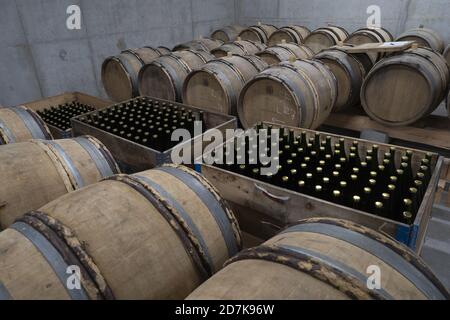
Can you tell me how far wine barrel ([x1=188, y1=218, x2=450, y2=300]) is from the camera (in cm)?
101

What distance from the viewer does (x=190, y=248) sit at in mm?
1383

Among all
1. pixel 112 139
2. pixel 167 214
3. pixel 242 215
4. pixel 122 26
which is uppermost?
pixel 122 26

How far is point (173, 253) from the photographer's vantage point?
4.37 ft

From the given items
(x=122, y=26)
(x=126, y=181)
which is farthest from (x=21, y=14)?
(x=126, y=181)

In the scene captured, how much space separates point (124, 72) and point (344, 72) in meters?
3.37

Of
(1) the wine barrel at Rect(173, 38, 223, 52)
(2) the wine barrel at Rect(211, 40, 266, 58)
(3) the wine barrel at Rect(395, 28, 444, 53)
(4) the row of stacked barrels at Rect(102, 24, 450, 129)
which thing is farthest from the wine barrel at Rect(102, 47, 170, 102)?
(3) the wine barrel at Rect(395, 28, 444, 53)

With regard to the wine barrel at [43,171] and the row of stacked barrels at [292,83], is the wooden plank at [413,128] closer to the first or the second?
the row of stacked barrels at [292,83]

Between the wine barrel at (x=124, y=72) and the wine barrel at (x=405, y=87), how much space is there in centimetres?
342

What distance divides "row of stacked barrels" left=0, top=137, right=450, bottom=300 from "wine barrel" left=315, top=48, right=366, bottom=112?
3.55 metres

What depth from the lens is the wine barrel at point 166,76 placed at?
4.40m

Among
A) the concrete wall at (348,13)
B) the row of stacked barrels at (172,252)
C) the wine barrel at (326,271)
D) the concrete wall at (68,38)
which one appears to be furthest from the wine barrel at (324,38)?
the wine barrel at (326,271)

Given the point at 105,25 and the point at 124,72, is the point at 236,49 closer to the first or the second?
the point at 124,72
